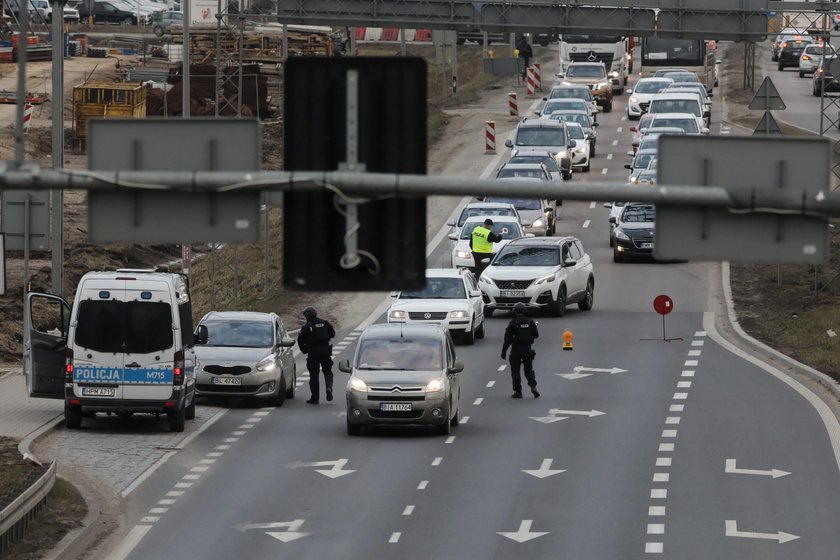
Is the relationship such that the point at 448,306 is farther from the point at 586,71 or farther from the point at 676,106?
the point at 586,71

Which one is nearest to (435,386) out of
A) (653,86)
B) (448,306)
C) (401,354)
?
(401,354)

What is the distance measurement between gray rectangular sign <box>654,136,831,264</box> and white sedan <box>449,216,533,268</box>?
114ft

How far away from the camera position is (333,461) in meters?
27.1

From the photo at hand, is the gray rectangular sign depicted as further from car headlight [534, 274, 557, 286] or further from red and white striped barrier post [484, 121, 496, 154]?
red and white striped barrier post [484, 121, 496, 154]

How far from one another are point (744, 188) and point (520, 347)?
22.4 metres

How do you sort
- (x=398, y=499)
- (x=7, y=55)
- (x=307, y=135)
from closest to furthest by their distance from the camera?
1. (x=307, y=135)
2. (x=398, y=499)
3. (x=7, y=55)

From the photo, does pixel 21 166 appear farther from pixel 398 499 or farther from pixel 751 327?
pixel 751 327

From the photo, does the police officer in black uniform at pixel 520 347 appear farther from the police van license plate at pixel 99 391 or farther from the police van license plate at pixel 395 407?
the police van license plate at pixel 99 391

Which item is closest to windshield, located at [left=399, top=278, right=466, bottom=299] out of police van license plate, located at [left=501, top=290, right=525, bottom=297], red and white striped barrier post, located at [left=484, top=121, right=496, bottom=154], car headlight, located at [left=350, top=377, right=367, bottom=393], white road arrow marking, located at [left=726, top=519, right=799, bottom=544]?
police van license plate, located at [left=501, top=290, right=525, bottom=297]

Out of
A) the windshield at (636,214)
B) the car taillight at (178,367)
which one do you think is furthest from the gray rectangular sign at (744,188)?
the windshield at (636,214)

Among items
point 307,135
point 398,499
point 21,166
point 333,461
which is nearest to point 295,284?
point 307,135

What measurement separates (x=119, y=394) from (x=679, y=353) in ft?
40.6

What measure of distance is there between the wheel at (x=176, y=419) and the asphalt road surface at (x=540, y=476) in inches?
22.2

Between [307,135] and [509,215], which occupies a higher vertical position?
[307,135]
